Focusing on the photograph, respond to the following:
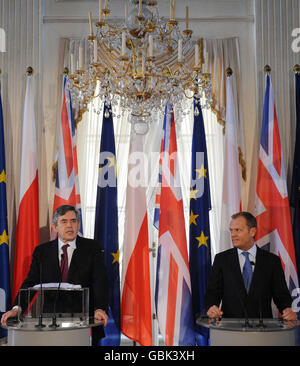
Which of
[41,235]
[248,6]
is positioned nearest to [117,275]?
[41,235]

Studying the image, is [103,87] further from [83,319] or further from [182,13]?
[182,13]

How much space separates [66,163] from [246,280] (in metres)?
2.62

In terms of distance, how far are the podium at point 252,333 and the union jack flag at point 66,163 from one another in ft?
9.50

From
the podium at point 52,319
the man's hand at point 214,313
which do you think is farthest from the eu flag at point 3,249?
the man's hand at point 214,313

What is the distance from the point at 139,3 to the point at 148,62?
485mm

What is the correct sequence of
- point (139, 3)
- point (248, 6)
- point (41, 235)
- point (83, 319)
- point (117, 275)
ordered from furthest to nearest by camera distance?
point (248, 6) < point (41, 235) < point (117, 275) < point (139, 3) < point (83, 319)

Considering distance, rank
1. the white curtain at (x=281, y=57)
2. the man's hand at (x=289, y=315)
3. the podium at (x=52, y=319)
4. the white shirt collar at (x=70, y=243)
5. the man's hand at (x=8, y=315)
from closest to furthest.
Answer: the podium at (x=52, y=319) < the man's hand at (x=8, y=315) < the man's hand at (x=289, y=315) < the white shirt collar at (x=70, y=243) < the white curtain at (x=281, y=57)

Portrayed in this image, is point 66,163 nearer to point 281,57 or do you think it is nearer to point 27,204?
point 27,204

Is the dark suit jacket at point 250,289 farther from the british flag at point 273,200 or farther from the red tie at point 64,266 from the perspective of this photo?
the british flag at point 273,200

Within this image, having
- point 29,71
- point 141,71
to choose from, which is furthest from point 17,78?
point 141,71

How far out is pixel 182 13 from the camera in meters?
7.12

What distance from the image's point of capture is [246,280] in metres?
4.86

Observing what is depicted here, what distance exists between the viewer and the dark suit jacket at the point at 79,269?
494 centimetres

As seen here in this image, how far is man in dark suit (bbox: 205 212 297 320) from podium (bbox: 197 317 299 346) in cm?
80
